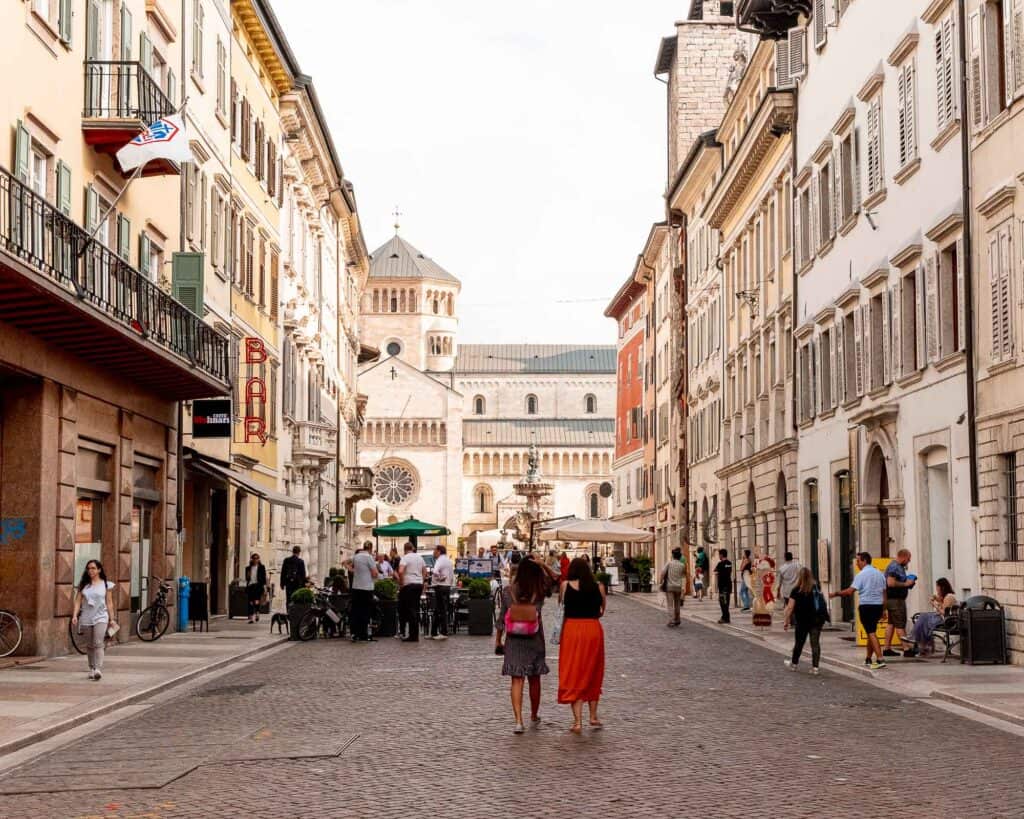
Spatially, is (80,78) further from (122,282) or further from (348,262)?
(348,262)

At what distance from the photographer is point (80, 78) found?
81.3ft

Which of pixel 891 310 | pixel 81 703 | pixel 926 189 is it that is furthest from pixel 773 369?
pixel 81 703

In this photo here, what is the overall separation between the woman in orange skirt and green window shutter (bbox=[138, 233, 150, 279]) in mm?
15628

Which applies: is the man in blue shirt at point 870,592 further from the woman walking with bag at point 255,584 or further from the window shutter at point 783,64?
the window shutter at point 783,64

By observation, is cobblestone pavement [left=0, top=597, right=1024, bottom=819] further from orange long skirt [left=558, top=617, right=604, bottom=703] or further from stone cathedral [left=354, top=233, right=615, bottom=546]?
stone cathedral [left=354, top=233, right=615, bottom=546]

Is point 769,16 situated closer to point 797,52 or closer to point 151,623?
point 797,52

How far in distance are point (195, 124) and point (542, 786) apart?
80.2ft

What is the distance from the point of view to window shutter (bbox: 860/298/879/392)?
3212cm

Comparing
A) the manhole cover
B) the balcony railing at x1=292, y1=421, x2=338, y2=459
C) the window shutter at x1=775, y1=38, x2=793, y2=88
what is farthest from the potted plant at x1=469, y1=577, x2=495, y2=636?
the balcony railing at x1=292, y1=421, x2=338, y2=459

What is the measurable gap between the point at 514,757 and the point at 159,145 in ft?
45.6

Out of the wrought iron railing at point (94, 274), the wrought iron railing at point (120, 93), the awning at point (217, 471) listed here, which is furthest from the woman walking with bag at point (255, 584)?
the wrought iron railing at point (120, 93)

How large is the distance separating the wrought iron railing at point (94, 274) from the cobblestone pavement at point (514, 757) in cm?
547

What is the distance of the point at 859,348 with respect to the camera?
33.0 metres

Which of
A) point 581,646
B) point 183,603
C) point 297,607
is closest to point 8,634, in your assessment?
point 297,607
